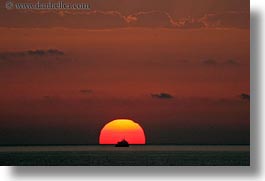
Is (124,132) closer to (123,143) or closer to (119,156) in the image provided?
(123,143)

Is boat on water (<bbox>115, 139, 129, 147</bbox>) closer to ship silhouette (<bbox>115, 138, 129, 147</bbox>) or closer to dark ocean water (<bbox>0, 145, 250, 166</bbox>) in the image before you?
ship silhouette (<bbox>115, 138, 129, 147</bbox>)

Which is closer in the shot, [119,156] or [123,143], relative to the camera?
[119,156]

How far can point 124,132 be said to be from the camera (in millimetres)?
7109

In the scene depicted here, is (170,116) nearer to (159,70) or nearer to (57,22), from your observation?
(159,70)

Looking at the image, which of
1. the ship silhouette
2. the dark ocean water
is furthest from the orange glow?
the dark ocean water

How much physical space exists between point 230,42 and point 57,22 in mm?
1948

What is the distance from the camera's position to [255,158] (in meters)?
7.09

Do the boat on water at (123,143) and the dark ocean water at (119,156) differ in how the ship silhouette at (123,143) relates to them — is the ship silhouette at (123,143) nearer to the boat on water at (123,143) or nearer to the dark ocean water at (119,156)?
the boat on water at (123,143)

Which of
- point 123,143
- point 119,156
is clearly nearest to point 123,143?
point 123,143

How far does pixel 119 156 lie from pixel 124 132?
313 mm

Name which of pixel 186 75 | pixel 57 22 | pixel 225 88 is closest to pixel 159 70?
pixel 186 75

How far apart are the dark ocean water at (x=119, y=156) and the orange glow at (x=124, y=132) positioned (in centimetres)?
13

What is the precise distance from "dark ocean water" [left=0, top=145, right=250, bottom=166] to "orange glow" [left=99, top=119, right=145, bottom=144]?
133mm

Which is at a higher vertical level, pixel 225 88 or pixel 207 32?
pixel 207 32
